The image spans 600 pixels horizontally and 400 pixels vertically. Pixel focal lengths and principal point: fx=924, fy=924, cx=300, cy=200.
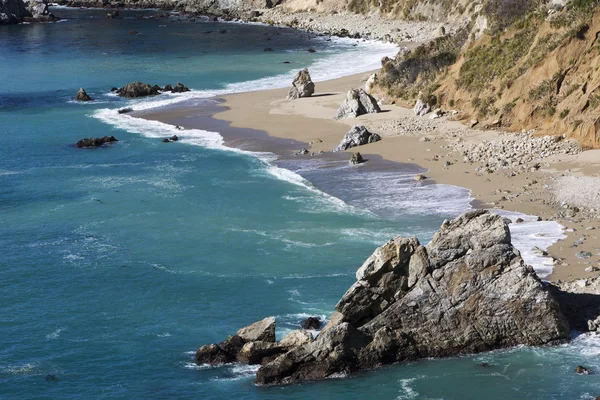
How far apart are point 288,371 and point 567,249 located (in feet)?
35.9

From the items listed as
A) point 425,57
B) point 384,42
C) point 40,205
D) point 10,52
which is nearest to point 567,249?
point 40,205

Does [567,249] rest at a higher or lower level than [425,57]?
lower

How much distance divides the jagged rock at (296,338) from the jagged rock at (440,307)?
Result: 388 millimetres

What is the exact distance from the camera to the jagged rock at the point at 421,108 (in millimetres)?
49250

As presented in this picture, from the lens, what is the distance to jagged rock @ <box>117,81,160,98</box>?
65.1 meters

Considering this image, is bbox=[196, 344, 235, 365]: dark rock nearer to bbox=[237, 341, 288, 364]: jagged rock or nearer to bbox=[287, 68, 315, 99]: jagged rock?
bbox=[237, 341, 288, 364]: jagged rock

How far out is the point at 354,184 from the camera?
1576 inches

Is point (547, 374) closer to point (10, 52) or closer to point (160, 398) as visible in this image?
point (160, 398)

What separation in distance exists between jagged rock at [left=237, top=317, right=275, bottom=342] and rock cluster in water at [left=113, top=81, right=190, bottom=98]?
141ft

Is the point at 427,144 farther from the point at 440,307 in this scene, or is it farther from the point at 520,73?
the point at 440,307

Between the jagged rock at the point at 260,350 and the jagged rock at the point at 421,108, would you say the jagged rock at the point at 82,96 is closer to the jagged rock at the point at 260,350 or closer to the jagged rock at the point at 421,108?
the jagged rock at the point at 421,108

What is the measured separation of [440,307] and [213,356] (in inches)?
239

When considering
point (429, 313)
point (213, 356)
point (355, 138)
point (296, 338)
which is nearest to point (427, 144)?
point (355, 138)

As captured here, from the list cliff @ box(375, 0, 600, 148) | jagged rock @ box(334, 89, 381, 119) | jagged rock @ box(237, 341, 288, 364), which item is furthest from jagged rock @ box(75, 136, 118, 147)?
jagged rock @ box(237, 341, 288, 364)
